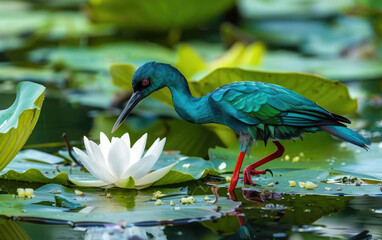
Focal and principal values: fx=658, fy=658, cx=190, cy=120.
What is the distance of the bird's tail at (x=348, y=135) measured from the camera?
247 centimetres

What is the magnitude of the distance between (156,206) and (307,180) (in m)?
0.72

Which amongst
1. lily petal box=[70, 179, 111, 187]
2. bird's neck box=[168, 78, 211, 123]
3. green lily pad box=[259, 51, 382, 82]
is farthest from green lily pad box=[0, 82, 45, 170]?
green lily pad box=[259, 51, 382, 82]

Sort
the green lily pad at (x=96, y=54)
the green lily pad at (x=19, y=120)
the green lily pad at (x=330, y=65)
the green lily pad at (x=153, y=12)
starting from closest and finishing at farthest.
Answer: the green lily pad at (x=19, y=120) → the green lily pad at (x=330, y=65) → the green lily pad at (x=96, y=54) → the green lily pad at (x=153, y=12)

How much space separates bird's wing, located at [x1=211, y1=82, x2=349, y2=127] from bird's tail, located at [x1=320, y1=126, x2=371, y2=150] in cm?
3

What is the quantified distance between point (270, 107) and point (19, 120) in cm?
95

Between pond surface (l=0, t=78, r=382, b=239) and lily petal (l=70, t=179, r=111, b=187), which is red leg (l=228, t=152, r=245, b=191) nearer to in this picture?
pond surface (l=0, t=78, r=382, b=239)

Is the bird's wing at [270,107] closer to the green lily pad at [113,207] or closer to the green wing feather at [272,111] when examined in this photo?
the green wing feather at [272,111]

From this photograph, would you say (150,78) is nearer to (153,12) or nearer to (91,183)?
(91,183)

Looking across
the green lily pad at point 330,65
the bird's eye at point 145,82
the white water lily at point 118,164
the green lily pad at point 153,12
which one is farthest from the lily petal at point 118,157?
the green lily pad at point 153,12

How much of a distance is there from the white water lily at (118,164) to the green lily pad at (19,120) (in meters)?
0.21

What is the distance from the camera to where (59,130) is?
4.00 metres

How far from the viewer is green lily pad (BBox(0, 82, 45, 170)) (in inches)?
95.8

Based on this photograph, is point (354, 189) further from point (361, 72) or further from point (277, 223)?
point (361, 72)

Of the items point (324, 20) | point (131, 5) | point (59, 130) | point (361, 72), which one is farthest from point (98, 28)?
point (59, 130)
